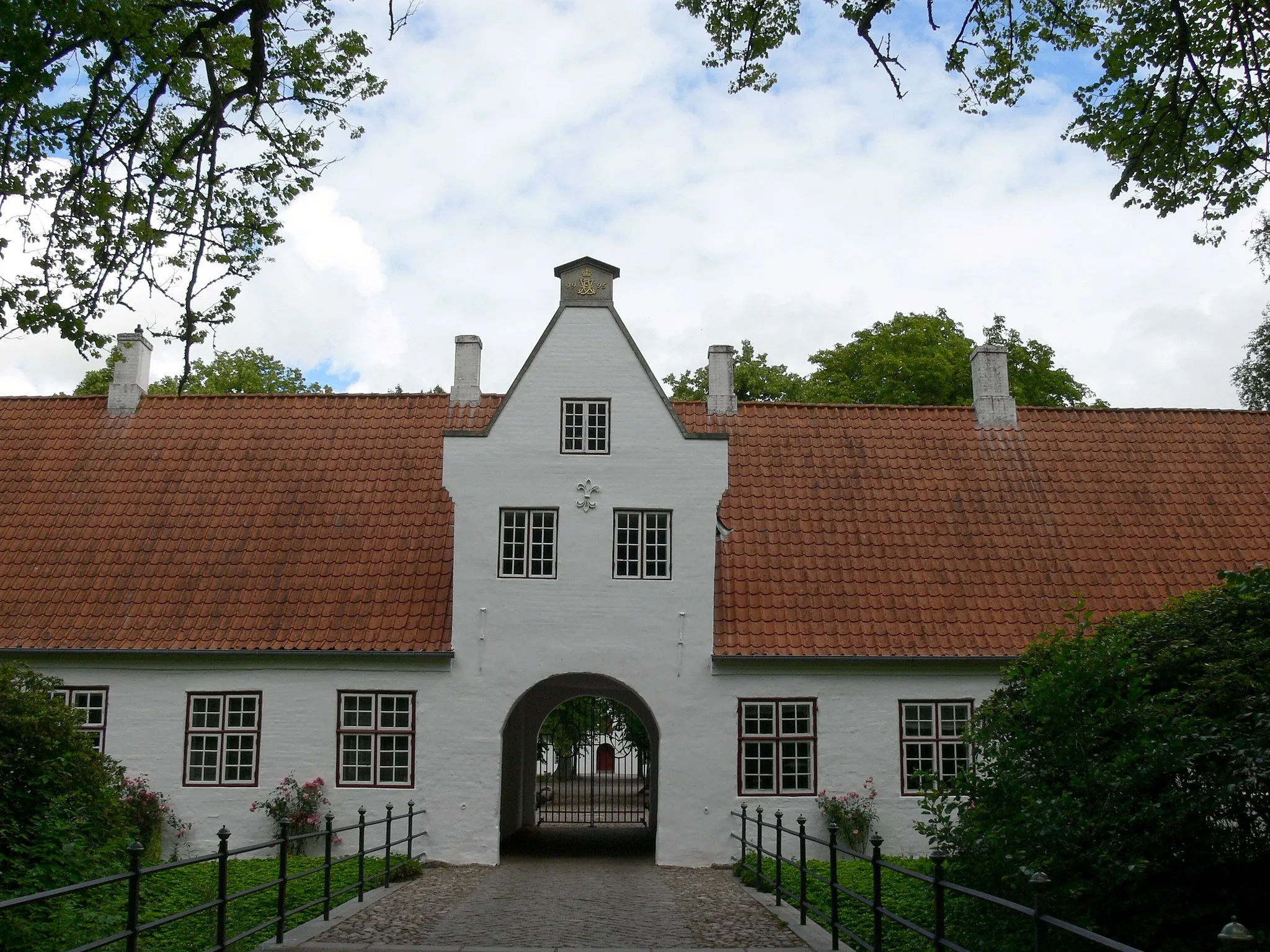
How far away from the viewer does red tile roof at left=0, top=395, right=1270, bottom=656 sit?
1964 centimetres

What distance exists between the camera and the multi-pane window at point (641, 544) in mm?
19453

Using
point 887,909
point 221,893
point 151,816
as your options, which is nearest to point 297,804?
point 151,816

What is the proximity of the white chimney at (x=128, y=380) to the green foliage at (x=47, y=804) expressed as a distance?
1255 cm

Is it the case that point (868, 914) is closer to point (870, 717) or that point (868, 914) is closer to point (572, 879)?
point (572, 879)

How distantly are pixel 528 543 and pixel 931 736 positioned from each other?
7.13 metres

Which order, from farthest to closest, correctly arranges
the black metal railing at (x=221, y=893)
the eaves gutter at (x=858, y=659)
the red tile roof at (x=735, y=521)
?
1. the red tile roof at (x=735, y=521)
2. the eaves gutter at (x=858, y=659)
3. the black metal railing at (x=221, y=893)

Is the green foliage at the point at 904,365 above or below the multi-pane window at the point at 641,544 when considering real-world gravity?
above

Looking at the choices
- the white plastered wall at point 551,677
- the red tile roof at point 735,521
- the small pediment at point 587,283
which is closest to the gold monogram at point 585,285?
the small pediment at point 587,283

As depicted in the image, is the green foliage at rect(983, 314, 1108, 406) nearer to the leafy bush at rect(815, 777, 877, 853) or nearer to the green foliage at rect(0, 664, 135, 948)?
the leafy bush at rect(815, 777, 877, 853)

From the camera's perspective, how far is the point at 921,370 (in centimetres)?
3275

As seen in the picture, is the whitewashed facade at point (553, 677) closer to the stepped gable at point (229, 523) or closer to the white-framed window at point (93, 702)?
the white-framed window at point (93, 702)

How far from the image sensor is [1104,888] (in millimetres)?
8172

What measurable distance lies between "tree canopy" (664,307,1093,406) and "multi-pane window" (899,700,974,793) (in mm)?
14782

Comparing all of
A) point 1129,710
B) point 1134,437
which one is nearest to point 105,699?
point 1129,710
